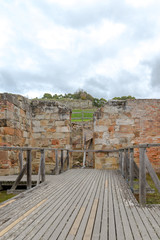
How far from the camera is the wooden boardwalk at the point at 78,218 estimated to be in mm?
2549

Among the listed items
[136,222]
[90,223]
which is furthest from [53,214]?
[136,222]

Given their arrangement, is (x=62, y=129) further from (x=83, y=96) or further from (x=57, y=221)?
(x=83, y=96)

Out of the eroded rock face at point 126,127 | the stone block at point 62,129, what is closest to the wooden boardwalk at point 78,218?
the eroded rock face at point 126,127

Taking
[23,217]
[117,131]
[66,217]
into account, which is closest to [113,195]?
[66,217]

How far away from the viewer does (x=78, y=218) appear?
122 inches

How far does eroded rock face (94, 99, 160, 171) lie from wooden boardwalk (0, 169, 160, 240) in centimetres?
537

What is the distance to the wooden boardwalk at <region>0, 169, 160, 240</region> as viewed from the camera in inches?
100

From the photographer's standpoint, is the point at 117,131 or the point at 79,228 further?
the point at 117,131

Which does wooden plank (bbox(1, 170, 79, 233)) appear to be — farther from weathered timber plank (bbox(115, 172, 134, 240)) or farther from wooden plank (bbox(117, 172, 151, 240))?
wooden plank (bbox(117, 172, 151, 240))

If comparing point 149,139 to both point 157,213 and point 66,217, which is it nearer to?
point 157,213

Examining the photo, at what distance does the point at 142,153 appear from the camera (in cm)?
387

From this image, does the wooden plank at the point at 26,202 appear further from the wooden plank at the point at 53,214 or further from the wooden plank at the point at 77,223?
the wooden plank at the point at 77,223

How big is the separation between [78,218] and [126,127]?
7338 millimetres

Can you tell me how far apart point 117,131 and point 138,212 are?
6717mm
